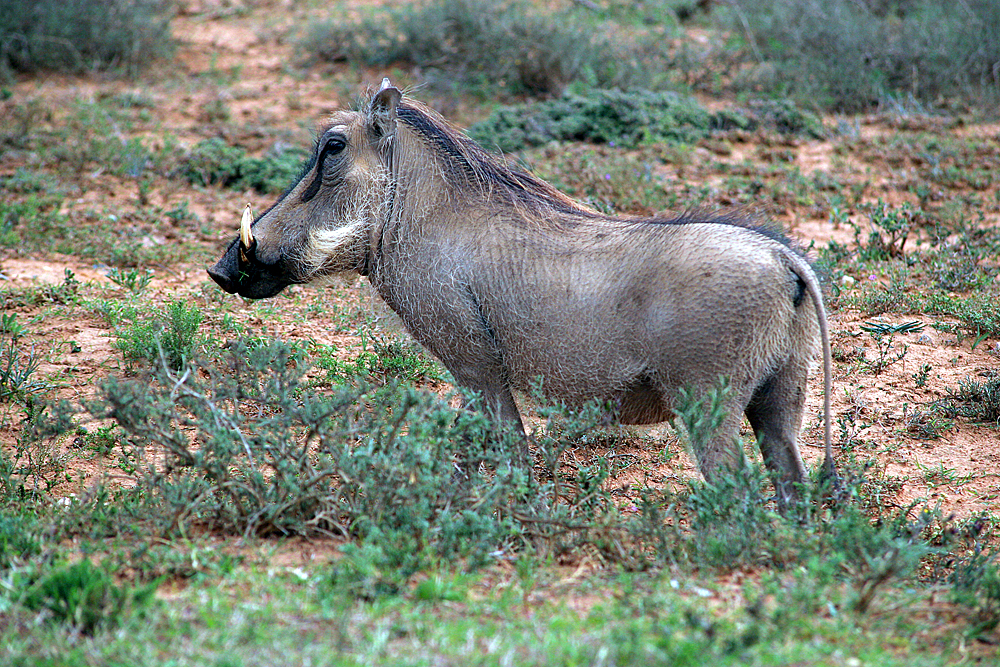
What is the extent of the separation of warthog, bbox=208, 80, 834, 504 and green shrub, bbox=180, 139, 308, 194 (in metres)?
2.84

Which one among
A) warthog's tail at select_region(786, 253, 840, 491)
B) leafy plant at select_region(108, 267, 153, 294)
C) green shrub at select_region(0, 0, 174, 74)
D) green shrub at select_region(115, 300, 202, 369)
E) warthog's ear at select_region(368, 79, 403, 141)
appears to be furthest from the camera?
green shrub at select_region(0, 0, 174, 74)

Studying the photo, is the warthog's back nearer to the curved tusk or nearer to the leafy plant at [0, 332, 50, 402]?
the curved tusk

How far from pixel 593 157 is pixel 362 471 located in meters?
4.01

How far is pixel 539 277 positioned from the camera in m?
3.31

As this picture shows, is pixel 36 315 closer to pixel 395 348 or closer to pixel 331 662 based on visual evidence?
pixel 395 348

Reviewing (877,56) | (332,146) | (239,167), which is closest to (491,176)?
(332,146)

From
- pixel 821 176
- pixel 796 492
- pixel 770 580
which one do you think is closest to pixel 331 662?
pixel 770 580

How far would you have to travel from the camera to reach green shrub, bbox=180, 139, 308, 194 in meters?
6.48

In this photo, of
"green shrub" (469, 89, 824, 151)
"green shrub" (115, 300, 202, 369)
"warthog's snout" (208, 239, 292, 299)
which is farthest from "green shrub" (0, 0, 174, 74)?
"warthog's snout" (208, 239, 292, 299)

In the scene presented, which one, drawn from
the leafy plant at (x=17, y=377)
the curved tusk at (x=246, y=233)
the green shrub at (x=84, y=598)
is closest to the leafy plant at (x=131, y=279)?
the leafy plant at (x=17, y=377)

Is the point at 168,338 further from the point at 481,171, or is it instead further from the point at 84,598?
the point at 84,598

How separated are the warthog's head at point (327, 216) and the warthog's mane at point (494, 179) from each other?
0.15 meters

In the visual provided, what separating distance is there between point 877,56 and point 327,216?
6.07 metres

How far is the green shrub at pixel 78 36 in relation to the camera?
8.12 metres
